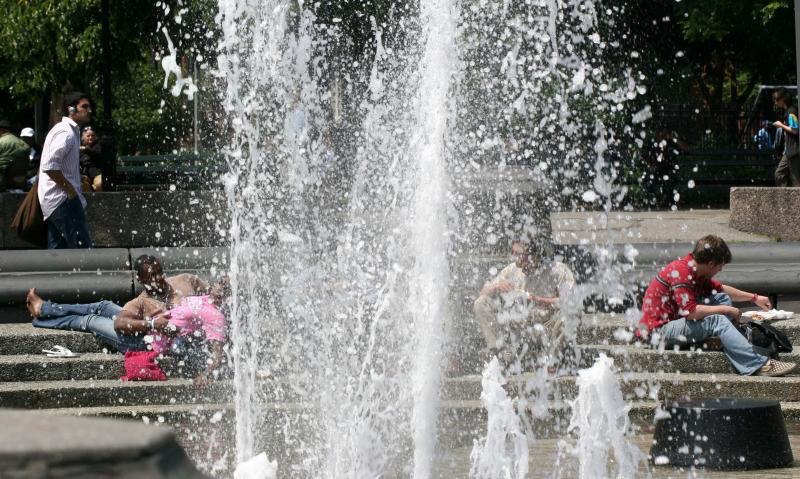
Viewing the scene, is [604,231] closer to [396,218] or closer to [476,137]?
[476,137]

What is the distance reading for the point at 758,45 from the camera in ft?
77.8

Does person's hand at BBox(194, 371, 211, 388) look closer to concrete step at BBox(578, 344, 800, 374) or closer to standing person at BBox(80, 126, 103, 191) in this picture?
concrete step at BBox(578, 344, 800, 374)

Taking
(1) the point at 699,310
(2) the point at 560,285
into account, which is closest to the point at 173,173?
(2) the point at 560,285

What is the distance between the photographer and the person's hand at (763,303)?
9.37m

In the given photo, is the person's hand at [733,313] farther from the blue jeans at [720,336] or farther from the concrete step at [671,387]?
the concrete step at [671,387]

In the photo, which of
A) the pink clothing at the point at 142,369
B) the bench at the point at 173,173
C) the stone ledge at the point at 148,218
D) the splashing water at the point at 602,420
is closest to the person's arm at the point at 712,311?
the splashing water at the point at 602,420

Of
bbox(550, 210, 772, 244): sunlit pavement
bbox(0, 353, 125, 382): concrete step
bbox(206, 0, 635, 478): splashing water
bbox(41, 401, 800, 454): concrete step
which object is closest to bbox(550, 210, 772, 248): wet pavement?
bbox(550, 210, 772, 244): sunlit pavement

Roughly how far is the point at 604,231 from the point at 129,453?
485 inches

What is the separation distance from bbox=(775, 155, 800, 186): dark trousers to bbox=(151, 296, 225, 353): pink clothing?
950cm

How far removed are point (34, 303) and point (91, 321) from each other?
53 centimetres

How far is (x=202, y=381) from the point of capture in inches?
341

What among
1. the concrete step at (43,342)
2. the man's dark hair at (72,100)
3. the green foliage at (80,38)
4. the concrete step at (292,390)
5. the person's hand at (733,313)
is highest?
the green foliage at (80,38)

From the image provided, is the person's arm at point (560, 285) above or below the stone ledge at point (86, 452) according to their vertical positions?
below

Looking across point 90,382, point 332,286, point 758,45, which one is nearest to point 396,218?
point 332,286
